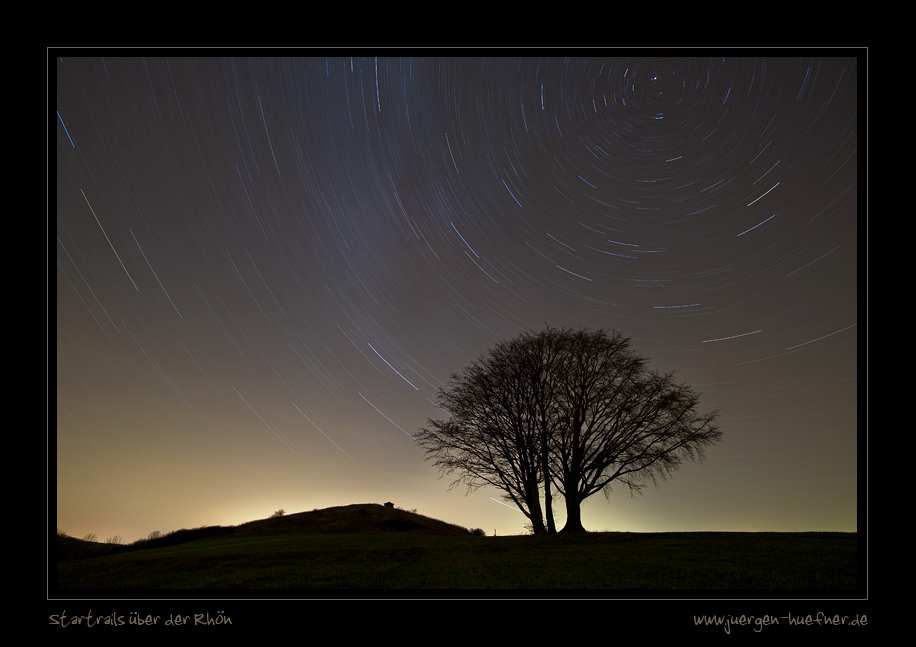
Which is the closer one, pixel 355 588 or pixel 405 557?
pixel 355 588

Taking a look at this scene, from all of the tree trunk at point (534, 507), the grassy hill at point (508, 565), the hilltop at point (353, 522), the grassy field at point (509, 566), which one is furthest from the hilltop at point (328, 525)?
the grassy field at point (509, 566)

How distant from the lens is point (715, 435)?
25.2 meters

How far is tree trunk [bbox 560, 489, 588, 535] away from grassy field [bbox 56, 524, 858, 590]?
294cm

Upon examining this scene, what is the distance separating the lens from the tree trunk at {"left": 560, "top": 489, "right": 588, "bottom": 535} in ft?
83.5

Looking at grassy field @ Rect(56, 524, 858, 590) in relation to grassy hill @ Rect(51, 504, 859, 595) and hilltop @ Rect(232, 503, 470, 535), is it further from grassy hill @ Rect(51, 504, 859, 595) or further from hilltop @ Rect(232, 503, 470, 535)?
hilltop @ Rect(232, 503, 470, 535)

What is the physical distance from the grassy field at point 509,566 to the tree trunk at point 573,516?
9.66ft

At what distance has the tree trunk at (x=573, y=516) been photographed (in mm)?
25439

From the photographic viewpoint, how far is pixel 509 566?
631 inches

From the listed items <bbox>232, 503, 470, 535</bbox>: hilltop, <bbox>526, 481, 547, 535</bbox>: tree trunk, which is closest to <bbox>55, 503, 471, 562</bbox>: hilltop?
<bbox>232, 503, 470, 535</bbox>: hilltop

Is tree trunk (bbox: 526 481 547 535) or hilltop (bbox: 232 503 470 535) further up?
tree trunk (bbox: 526 481 547 535)

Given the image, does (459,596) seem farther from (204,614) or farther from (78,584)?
(78,584)
